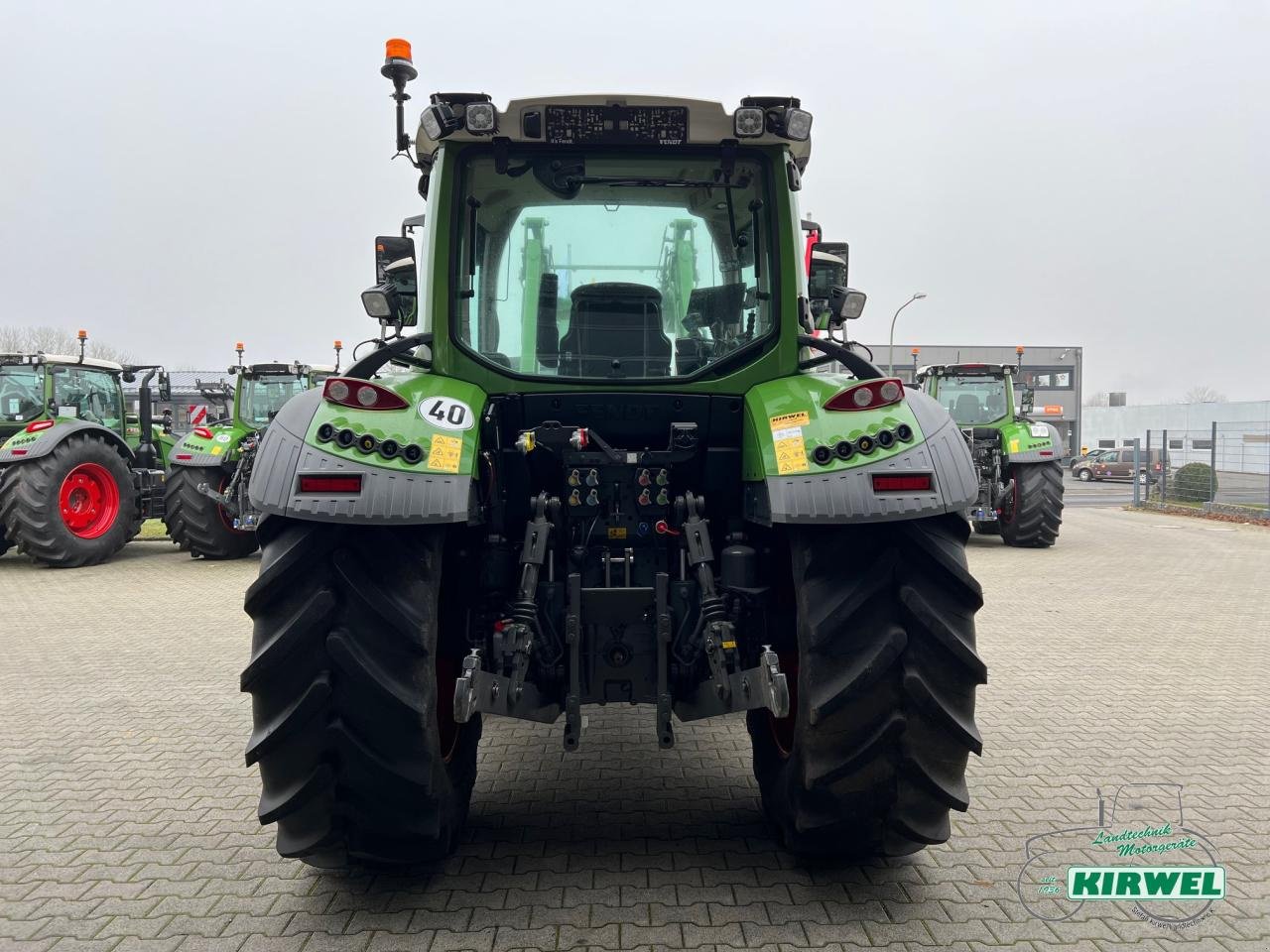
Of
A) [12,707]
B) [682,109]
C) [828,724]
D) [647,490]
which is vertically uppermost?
[682,109]

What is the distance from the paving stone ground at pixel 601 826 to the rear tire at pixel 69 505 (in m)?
4.48

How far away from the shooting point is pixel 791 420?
301cm

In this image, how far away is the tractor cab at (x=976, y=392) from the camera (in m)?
14.4

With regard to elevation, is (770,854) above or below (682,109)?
below

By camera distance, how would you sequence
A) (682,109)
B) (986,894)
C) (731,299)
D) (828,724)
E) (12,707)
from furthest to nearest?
(12,707) → (731,299) → (682,109) → (986,894) → (828,724)

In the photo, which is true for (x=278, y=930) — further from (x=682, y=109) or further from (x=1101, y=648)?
(x=1101, y=648)

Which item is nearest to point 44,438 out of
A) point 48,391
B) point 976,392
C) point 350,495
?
point 48,391

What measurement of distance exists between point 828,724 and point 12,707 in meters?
5.11

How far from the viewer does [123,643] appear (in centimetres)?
709

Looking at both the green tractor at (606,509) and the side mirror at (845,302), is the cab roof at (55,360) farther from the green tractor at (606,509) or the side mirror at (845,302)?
the side mirror at (845,302)

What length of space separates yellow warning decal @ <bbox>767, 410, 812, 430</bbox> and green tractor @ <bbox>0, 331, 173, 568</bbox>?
1056 centimetres

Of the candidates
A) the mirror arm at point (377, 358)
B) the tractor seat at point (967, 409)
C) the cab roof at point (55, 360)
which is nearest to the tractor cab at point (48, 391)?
the cab roof at point (55, 360)

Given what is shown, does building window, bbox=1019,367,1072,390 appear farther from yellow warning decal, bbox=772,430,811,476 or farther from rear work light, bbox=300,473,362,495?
rear work light, bbox=300,473,362,495

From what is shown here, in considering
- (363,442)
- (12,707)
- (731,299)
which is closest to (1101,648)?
(731,299)
